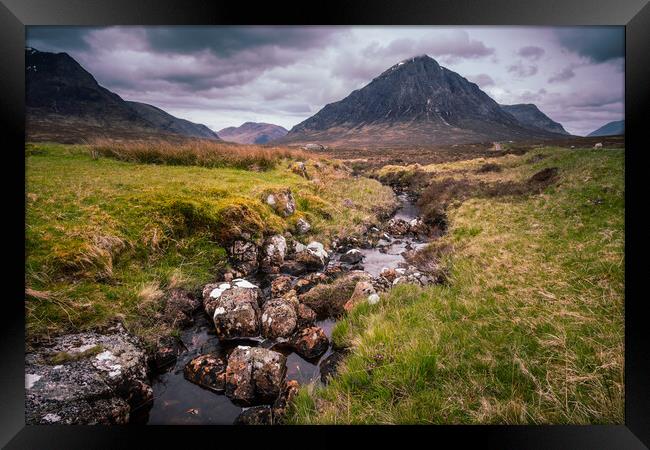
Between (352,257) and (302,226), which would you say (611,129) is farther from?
(302,226)

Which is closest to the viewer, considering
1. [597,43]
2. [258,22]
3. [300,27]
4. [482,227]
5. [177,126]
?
[258,22]

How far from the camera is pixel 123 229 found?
184 inches

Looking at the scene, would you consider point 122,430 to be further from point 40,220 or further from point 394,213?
point 394,213

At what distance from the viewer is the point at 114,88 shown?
14.4ft

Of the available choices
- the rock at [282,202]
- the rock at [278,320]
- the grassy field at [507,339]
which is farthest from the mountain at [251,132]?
the grassy field at [507,339]

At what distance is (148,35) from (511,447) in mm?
6505

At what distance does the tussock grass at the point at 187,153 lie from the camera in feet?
20.8

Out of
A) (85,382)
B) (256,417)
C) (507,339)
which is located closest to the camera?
(85,382)

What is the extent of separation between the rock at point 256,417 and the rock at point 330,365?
0.69 metres

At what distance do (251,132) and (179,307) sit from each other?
412cm

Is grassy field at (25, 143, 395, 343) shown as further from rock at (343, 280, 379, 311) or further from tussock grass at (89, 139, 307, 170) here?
rock at (343, 280, 379, 311)

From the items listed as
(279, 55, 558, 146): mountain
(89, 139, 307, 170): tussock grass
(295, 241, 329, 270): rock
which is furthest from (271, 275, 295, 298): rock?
(279, 55, 558, 146): mountain

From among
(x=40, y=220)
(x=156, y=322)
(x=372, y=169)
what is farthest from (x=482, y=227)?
(x=372, y=169)

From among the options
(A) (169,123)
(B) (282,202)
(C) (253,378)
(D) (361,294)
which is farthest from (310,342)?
(A) (169,123)
